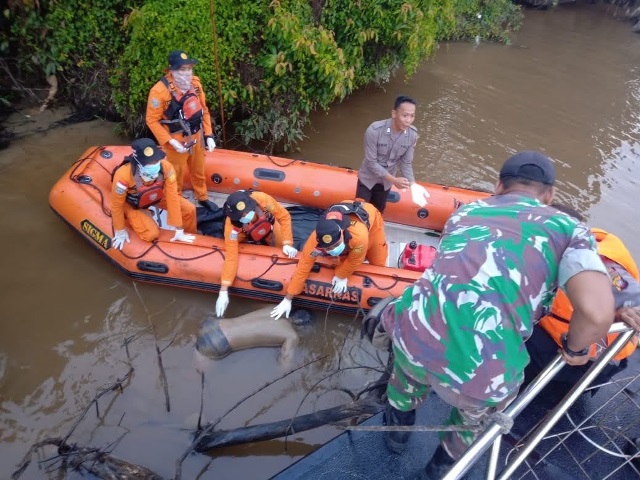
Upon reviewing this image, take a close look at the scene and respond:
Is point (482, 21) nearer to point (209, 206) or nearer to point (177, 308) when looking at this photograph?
point (209, 206)

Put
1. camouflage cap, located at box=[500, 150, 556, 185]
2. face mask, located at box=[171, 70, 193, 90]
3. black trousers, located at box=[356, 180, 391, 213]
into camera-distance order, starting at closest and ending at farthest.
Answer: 1. camouflage cap, located at box=[500, 150, 556, 185]
2. face mask, located at box=[171, 70, 193, 90]
3. black trousers, located at box=[356, 180, 391, 213]

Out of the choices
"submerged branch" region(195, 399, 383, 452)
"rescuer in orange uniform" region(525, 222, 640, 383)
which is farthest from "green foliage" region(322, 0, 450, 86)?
"submerged branch" region(195, 399, 383, 452)

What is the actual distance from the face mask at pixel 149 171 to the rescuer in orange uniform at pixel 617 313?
2.83 metres

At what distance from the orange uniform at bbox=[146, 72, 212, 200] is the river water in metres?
1.12

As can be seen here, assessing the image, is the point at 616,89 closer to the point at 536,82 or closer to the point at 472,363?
the point at 536,82

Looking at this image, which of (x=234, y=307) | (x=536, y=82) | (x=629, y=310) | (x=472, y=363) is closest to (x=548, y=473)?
(x=629, y=310)

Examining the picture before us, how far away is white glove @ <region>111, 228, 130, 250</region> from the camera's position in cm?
391

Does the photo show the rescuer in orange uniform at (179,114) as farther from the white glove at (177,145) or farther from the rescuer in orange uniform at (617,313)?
the rescuer in orange uniform at (617,313)

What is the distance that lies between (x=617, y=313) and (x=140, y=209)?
3.43 m

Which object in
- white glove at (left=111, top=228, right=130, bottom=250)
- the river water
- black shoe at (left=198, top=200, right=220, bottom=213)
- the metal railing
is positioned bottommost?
the river water

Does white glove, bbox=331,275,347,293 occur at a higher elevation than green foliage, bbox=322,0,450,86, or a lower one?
lower

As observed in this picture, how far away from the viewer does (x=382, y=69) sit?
6.53 metres

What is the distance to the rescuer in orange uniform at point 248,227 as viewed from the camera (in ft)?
11.5

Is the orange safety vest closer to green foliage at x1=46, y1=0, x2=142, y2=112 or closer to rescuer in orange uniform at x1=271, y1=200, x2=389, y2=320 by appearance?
rescuer in orange uniform at x1=271, y1=200, x2=389, y2=320
